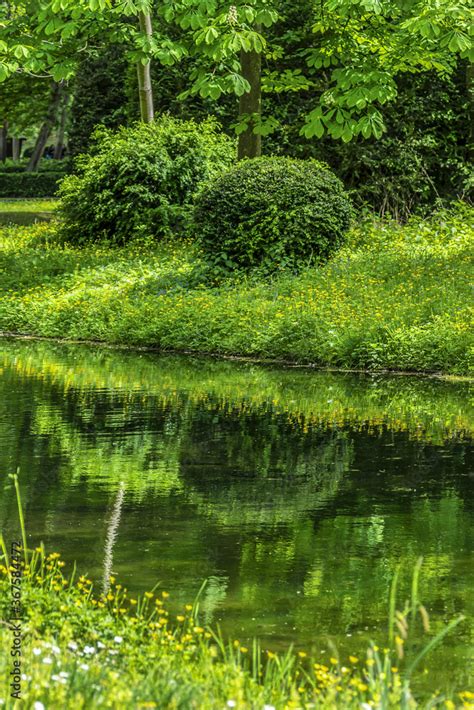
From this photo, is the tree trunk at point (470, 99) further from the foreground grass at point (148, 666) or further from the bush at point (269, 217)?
the foreground grass at point (148, 666)

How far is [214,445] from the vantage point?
9711 mm

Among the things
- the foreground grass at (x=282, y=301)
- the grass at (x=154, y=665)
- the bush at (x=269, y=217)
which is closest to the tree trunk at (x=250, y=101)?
the foreground grass at (x=282, y=301)

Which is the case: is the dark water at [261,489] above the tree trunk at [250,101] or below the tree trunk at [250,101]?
below

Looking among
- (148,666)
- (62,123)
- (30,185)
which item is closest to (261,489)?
(148,666)

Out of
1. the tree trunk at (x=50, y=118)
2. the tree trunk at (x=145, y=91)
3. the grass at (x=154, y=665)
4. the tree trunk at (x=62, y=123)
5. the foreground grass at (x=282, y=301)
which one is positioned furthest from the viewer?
the tree trunk at (x=62, y=123)

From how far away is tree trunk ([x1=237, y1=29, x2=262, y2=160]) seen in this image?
68.8 feet

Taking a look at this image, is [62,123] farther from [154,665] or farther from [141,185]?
[154,665]

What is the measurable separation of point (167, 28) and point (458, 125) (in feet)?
20.6

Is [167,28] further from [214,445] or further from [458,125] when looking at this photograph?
[214,445]

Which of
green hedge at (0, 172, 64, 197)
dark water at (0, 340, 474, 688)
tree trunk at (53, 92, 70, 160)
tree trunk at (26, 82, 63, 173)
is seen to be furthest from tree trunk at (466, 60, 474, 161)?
tree trunk at (53, 92, 70, 160)

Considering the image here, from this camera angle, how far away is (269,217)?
18.2 meters

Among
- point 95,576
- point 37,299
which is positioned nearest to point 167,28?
point 37,299

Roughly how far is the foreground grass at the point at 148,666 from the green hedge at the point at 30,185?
39.4 m

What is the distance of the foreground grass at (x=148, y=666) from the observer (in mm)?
3975
